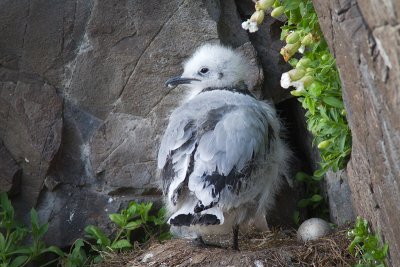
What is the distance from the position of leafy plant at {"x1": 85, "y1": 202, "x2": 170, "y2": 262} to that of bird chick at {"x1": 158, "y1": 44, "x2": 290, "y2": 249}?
402 mm

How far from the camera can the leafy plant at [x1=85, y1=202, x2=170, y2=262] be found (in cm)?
498

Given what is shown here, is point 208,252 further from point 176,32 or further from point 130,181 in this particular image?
point 176,32

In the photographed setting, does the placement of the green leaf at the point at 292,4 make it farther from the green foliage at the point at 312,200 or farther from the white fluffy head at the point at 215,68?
the green foliage at the point at 312,200

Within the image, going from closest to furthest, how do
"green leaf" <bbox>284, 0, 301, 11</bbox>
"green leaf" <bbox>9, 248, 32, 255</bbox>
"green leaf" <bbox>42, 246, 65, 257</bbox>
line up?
1. "green leaf" <bbox>284, 0, 301, 11</bbox>
2. "green leaf" <bbox>9, 248, 32, 255</bbox>
3. "green leaf" <bbox>42, 246, 65, 257</bbox>

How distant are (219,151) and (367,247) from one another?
0.99 metres

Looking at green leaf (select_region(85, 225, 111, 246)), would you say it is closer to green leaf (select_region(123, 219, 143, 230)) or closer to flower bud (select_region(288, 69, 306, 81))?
green leaf (select_region(123, 219, 143, 230))

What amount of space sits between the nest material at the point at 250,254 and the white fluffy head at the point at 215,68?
1.05m

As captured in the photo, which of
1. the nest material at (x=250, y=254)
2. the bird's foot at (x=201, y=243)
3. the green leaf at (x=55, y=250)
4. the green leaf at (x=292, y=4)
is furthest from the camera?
the green leaf at (x=55, y=250)

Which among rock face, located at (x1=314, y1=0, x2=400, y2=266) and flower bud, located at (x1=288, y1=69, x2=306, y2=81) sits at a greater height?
flower bud, located at (x1=288, y1=69, x2=306, y2=81)

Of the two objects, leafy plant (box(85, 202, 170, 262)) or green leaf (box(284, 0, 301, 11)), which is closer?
green leaf (box(284, 0, 301, 11))

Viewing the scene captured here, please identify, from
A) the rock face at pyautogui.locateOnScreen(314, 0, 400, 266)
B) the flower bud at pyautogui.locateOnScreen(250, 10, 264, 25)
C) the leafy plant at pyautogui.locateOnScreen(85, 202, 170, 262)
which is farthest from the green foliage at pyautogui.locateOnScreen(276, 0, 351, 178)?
the leafy plant at pyautogui.locateOnScreen(85, 202, 170, 262)

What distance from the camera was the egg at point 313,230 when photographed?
4.71 metres

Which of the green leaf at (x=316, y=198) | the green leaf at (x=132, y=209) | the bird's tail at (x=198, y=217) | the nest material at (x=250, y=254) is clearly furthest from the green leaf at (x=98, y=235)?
the green leaf at (x=316, y=198)

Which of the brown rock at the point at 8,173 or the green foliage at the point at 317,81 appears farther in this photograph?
the brown rock at the point at 8,173
